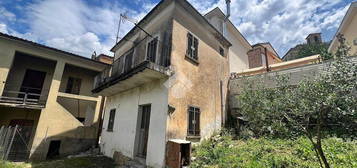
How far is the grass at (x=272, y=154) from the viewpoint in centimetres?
494

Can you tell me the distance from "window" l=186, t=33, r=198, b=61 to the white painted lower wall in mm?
2325

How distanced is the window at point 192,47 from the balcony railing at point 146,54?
1225 mm

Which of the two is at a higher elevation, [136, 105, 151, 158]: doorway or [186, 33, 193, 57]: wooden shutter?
[186, 33, 193, 57]: wooden shutter

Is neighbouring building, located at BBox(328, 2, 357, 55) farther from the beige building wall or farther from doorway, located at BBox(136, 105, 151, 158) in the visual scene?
doorway, located at BBox(136, 105, 151, 158)

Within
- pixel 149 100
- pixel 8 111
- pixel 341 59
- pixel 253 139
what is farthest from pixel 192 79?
pixel 8 111

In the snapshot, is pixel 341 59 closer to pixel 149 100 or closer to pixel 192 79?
pixel 192 79

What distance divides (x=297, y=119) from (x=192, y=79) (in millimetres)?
4655

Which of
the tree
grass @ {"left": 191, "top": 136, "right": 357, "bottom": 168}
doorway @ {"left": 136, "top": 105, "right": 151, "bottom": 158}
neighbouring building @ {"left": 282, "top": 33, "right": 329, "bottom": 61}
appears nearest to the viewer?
the tree

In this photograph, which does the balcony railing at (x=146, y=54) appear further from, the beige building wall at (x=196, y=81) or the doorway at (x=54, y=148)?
the doorway at (x=54, y=148)

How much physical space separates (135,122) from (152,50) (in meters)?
3.70

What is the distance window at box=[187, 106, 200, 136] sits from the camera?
297 inches

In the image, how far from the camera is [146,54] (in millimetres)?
9000

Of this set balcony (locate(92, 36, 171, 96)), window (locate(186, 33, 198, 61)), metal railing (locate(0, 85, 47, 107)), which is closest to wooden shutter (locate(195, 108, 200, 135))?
balcony (locate(92, 36, 171, 96))

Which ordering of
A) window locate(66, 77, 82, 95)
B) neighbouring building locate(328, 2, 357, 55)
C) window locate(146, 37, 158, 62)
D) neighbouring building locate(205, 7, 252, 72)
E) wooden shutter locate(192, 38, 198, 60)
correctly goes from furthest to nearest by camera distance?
window locate(66, 77, 82, 95) → neighbouring building locate(205, 7, 252, 72) → neighbouring building locate(328, 2, 357, 55) → wooden shutter locate(192, 38, 198, 60) → window locate(146, 37, 158, 62)
